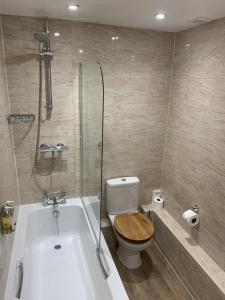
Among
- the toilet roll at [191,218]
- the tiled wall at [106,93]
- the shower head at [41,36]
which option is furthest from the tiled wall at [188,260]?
the shower head at [41,36]

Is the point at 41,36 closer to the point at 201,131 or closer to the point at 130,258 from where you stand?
the point at 201,131

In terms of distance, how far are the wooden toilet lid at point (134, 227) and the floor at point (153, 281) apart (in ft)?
1.46

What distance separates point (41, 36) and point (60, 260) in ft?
7.32

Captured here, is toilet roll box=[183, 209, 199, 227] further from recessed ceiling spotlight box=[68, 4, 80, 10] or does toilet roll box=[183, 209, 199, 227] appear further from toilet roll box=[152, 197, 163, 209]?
recessed ceiling spotlight box=[68, 4, 80, 10]

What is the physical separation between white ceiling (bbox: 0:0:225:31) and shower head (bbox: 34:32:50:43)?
0.48 ft

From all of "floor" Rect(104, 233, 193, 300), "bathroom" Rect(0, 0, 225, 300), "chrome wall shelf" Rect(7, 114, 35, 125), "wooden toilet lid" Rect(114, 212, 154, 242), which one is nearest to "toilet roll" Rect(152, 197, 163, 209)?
"bathroom" Rect(0, 0, 225, 300)

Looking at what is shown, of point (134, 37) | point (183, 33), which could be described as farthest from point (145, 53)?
point (183, 33)

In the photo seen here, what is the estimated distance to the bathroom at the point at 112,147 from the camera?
5.99ft

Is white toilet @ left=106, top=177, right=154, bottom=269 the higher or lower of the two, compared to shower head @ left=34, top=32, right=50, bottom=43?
lower

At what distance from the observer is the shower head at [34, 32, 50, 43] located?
199cm

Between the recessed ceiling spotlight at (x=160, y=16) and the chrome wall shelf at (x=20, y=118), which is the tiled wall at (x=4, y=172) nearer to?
the chrome wall shelf at (x=20, y=118)

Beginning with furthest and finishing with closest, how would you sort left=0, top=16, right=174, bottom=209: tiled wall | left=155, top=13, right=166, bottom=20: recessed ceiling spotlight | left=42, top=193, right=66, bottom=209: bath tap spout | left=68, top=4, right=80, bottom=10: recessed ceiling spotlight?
left=42, top=193, right=66, bottom=209: bath tap spout, left=0, top=16, right=174, bottom=209: tiled wall, left=155, top=13, right=166, bottom=20: recessed ceiling spotlight, left=68, top=4, right=80, bottom=10: recessed ceiling spotlight

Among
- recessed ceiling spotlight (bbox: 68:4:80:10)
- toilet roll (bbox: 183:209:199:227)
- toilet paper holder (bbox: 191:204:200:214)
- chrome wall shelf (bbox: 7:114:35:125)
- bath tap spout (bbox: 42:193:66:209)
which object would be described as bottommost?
bath tap spout (bbox: 42:193:66:209)

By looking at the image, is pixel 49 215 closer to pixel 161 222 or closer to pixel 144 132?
pixel 161 222
